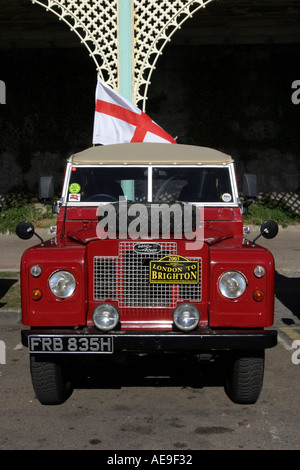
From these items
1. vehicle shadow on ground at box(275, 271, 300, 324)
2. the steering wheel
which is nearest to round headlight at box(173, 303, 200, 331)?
the steering wheel

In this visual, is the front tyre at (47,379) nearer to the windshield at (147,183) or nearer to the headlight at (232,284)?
the headlight at (232,284)

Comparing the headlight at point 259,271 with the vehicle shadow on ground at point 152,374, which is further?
the vehicle shadow on ground at point 152,374

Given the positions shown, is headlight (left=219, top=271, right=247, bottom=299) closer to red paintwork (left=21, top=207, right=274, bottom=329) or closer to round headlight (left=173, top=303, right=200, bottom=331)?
red paintwork (left=21, top=207, right=274, bottom=329)

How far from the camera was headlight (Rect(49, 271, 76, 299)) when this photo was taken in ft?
14.1

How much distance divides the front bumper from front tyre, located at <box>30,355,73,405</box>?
309 mm

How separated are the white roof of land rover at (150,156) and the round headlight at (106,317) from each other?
1927mm

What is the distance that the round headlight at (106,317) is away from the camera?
13.9 feet

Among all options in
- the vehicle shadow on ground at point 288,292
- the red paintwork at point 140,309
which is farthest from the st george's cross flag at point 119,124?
the red paintwork at point 140,309

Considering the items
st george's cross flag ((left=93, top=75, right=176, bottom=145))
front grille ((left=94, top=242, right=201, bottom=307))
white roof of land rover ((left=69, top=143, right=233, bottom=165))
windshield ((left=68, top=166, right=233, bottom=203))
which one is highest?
st george's cross flag ((left=93, top=75, right=176, bottom=145))

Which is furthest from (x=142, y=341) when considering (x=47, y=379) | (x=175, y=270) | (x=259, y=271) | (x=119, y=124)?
(x=119, y=124)

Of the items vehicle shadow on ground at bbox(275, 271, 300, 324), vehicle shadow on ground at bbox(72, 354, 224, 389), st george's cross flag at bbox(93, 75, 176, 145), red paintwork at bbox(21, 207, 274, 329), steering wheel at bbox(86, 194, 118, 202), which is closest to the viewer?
red paintwork at bbox(21, 207, 274, 329)

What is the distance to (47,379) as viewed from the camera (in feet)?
14.7

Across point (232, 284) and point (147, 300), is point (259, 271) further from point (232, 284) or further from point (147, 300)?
point (147, 300)

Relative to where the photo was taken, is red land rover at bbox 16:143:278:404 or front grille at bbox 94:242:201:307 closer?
red land rover at bbox 16:143:278:404
